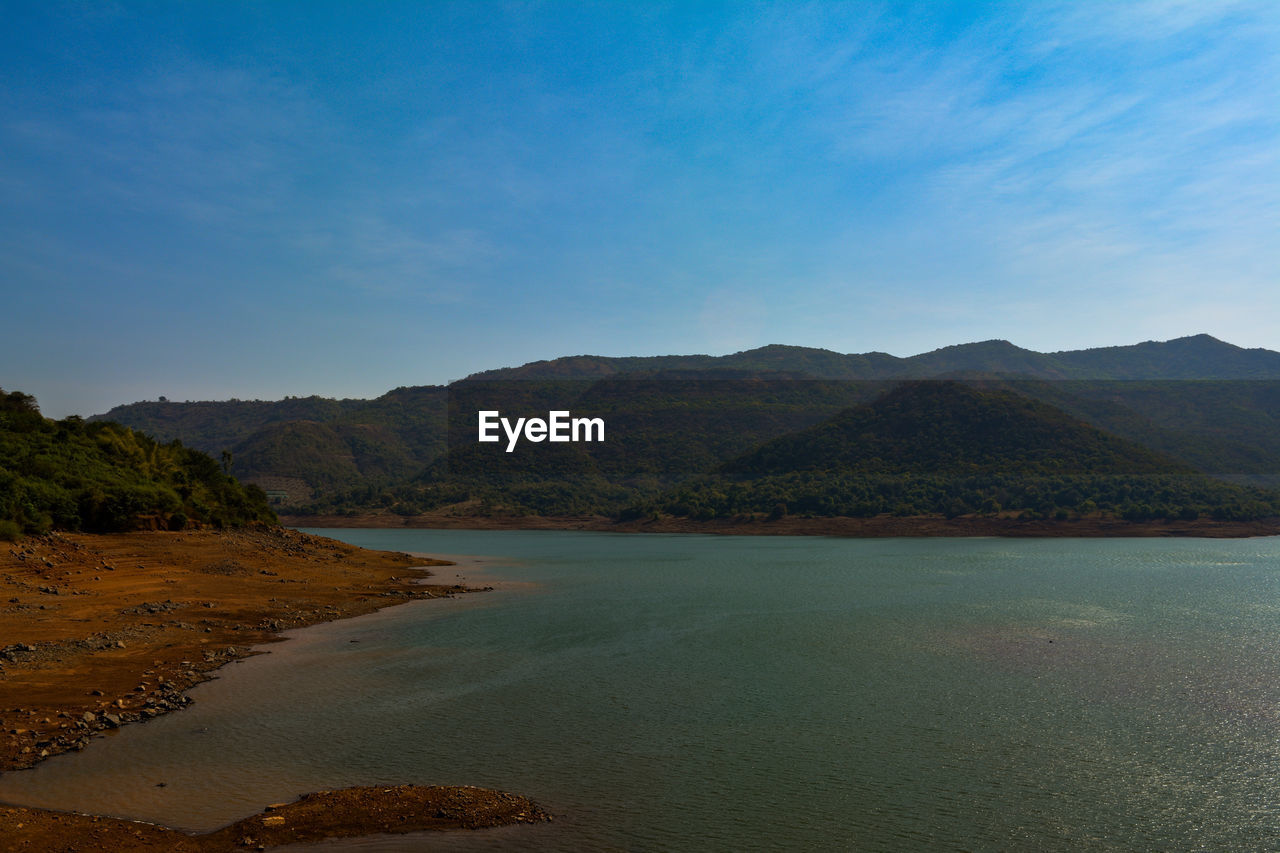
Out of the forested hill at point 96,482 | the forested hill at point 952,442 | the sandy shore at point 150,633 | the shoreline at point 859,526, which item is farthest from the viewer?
the forested hill at point 952,442

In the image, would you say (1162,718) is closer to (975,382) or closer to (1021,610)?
(1021,610)

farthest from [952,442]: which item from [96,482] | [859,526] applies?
[96,482]

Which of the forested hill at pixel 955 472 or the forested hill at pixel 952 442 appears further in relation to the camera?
the forested hill at pixel 952 442

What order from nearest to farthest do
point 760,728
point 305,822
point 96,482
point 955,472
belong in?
1. point 305,822
2. point 760,728
3. point 96,482
4. point 955,472

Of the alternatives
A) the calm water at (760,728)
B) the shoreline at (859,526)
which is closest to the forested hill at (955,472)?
the shoreline at (859,526)

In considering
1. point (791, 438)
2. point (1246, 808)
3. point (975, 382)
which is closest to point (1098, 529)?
point (791, 438)

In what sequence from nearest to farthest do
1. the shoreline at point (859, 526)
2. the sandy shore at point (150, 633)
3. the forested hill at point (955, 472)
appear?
1. the sandy shore at point (150, 633)
2. the shoreline at point (859, 526)
3. the forested hill at point (955, 472)

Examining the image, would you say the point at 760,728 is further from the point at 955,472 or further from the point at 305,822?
the point at 955,472

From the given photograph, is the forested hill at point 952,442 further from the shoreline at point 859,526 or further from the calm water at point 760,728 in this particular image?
the calm water at point 760,728
